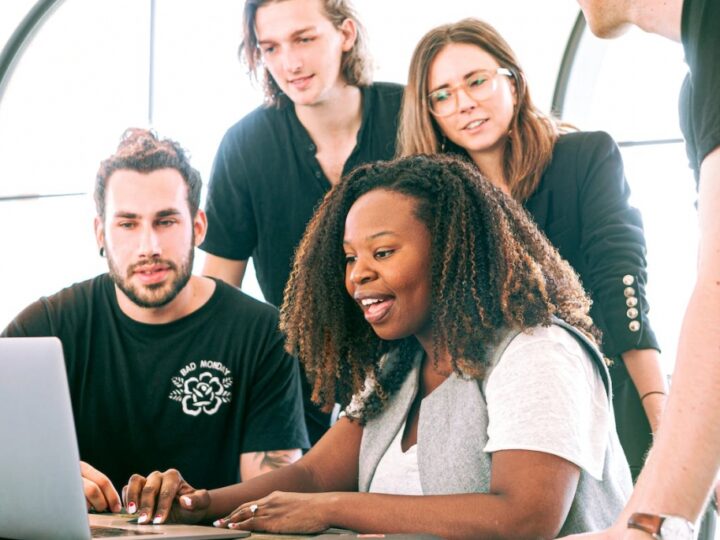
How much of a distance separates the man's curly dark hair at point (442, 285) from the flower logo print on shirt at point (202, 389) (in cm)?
35

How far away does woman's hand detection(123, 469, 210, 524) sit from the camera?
5.77ft

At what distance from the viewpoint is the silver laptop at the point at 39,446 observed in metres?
1.44

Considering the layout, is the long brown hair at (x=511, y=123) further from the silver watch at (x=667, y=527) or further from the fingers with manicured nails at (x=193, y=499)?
the silver watch at (x=667, y=527)

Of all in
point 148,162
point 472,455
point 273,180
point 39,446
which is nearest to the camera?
point 39,446

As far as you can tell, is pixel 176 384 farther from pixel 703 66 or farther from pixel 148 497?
pixel 703 66

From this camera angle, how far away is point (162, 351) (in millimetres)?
2555

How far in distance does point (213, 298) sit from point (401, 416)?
2.77 feet

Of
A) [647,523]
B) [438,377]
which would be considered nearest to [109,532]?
[438,377]

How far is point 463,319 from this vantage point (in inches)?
71.6

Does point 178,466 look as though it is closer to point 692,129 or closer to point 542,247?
point 542,247

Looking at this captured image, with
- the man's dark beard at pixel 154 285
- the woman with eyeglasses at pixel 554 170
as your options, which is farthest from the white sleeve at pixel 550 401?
the man's dark beard at pixel 154 285

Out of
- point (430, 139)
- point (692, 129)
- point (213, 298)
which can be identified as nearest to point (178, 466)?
point (213, 298)

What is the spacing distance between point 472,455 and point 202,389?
3.01ft

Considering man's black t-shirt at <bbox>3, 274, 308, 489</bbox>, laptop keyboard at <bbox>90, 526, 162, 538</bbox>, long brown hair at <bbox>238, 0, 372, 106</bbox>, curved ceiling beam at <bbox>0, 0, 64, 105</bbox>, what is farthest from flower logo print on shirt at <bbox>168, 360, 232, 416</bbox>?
curved ceiling beam at <bbox>0, 0, 64, 105</bbox>
